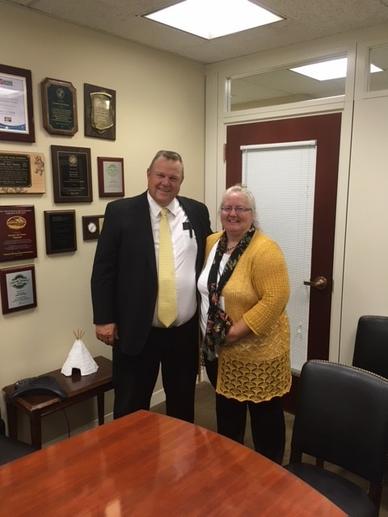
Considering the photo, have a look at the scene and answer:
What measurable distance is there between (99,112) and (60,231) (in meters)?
0.73

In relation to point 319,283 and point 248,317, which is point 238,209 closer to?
point 248,317

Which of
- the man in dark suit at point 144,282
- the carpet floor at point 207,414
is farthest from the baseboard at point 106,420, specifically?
the man in dark suit at point 144,282

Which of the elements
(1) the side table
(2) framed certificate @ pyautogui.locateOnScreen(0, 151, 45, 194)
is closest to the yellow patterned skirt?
(1) the side table

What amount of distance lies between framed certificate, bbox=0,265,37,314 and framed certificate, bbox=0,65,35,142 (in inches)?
26.1

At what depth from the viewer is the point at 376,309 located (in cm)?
256

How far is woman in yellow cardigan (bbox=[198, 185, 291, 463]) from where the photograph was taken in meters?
1.89

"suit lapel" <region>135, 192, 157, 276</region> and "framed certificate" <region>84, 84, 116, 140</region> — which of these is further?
"framed certificate" <region>84, 84, 116, 140</region>

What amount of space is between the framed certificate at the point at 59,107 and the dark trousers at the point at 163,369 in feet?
3.88

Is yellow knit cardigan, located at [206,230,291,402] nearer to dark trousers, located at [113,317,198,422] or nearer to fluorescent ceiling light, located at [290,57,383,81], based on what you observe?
dark trousers, located at [113,317,198,422]

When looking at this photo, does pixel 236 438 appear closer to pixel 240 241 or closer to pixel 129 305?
pixel 129 305

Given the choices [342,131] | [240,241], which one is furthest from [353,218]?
[240,241]

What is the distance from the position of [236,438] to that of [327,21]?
2.20 metres

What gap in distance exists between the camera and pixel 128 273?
2100 millimetres

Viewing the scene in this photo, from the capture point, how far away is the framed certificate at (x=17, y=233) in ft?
7.19
